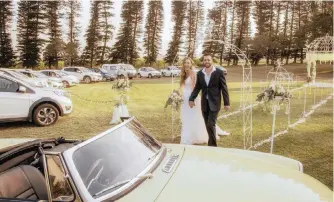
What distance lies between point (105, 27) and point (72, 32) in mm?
5618

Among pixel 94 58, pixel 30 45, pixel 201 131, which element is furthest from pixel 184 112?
pixel 94 58

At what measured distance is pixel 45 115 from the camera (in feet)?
34.7

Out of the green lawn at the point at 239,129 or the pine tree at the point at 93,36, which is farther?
the pine tree at the point at 93,36

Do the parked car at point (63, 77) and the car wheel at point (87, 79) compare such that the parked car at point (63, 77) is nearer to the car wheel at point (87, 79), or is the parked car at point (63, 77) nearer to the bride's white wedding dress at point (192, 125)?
the car wheel at point (87, 79)

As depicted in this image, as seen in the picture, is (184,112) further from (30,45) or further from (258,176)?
(30,45)

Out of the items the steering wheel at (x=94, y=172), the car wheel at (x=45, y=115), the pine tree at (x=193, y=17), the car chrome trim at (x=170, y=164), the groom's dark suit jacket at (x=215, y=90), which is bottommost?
the car wheel at (x=45, y=115)

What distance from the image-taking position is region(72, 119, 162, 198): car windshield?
2.63 meters

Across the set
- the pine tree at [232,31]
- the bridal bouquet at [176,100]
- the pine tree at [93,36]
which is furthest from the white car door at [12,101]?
the pine tree at [232,31]

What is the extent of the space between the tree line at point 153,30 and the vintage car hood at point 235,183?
155ft

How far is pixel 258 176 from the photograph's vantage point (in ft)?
9.63

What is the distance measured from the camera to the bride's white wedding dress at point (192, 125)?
796cm

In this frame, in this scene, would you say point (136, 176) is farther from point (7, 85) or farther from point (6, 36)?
point (6, 36)

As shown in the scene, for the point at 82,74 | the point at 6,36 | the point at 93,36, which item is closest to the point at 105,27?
the point at 93,36

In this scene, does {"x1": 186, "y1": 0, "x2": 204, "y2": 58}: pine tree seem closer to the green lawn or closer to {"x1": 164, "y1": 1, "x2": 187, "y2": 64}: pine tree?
{"x1": 164, "y1": 1, "x2": 187, "y2": 64}: pine tree
